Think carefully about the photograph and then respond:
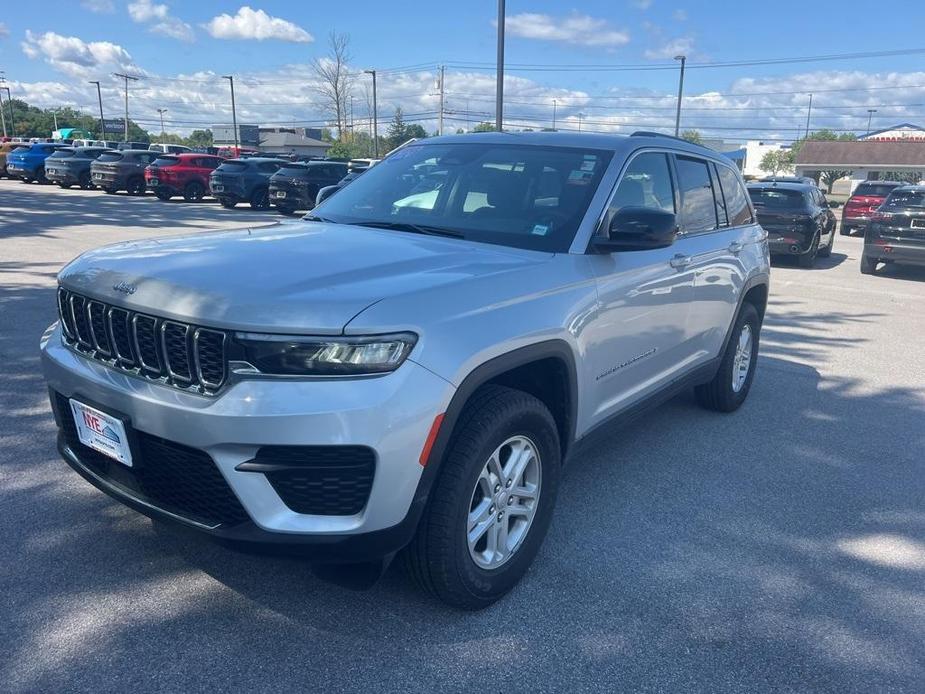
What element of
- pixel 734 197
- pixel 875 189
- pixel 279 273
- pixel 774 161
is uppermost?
pixel 734 197

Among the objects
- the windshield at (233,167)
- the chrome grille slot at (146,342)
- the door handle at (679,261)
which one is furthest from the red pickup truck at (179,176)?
the chrome grille slot at (146,342)

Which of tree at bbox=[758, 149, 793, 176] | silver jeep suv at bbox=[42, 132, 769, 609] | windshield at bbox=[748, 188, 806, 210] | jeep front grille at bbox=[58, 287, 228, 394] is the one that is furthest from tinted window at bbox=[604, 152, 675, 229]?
tree at bbox=[758, 149, 793, 176]

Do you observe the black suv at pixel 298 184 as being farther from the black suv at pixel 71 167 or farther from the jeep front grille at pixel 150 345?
the jeep front grille at pixel 150 345

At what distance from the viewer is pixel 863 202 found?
2366 cm

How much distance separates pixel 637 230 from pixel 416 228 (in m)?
1.06

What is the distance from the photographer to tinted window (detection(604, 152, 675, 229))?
387 cm

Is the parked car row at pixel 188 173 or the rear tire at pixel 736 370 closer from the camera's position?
the rear tire at pixel 736 370

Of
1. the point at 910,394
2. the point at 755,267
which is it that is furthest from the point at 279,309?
the point at 910,394

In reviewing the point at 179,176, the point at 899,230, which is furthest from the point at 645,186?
the point at 179,176

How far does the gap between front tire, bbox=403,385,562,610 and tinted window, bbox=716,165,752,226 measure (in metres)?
3.00

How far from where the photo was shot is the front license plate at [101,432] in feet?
9.01

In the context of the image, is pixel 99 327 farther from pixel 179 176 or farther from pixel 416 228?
pixel 179 176

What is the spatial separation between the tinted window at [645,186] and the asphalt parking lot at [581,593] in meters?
1.55

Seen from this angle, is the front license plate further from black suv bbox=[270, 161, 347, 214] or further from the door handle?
black suv bbox=[270, 161, 347, 214]
